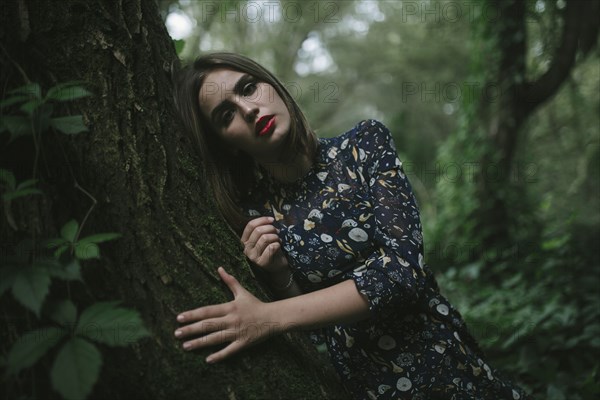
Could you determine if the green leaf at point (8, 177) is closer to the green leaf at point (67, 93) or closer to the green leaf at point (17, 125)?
the green leaf at point (17, 125)

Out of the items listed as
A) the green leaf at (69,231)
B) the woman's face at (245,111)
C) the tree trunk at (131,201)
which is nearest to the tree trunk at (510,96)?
the woman's face at (245,111)

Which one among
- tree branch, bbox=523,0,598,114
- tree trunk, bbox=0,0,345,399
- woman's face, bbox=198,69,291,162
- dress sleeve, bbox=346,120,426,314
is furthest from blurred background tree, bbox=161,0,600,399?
dress sleeve, bbox=346,120,426,314

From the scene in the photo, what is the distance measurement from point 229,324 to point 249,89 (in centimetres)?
92

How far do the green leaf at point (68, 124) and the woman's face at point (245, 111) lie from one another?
2.36 ft

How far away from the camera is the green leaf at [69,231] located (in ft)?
3.43

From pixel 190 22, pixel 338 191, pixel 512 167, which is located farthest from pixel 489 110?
pixel 190 22

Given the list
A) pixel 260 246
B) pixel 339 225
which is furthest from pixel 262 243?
pixel 339 225

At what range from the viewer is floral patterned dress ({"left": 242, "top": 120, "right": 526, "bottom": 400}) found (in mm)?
1608

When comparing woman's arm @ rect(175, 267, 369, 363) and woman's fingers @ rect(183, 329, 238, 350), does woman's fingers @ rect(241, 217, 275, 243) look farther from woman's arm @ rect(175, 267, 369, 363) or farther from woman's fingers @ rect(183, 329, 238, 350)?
woman's fingers @ rect(183, 329, 238, 350)

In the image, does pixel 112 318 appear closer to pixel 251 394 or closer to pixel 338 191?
pixel 251 394

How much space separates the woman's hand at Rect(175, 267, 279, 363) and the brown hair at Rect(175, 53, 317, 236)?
1.29 feet

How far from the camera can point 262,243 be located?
152 centimetres

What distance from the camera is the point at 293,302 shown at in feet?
4.36

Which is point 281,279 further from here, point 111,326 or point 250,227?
point 111,326
